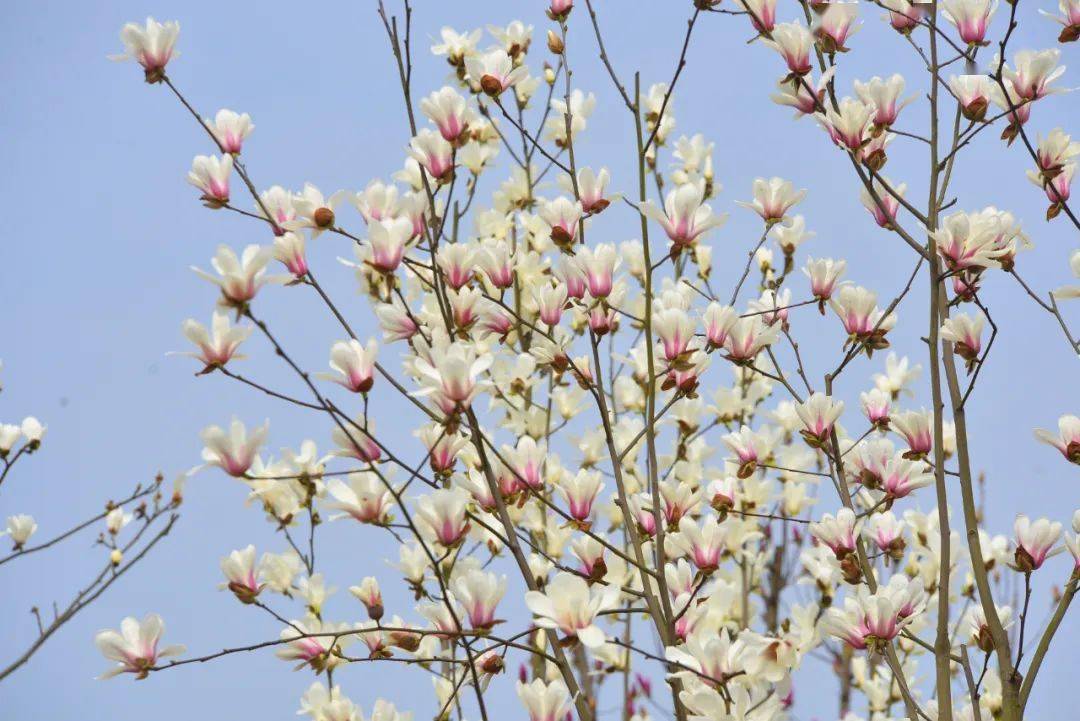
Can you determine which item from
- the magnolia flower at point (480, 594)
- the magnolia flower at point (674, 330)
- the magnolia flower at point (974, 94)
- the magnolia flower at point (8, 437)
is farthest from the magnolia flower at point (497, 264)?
the magnolia flower at point (8, 437)

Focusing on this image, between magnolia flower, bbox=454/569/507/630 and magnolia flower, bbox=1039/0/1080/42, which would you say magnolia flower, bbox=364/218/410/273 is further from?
magnolia flower, bbox=1039/0/1080/42

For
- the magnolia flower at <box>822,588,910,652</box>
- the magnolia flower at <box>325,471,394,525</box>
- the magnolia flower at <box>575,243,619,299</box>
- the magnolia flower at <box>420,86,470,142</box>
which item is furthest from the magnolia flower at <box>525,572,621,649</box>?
the magnolia flower at <box>420,86,470,142</box>

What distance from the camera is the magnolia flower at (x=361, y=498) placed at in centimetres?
137

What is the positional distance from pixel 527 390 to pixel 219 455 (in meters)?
1.28

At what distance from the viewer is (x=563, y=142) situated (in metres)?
2.81

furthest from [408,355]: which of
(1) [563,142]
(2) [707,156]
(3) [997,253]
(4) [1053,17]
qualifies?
(2) [707,156]

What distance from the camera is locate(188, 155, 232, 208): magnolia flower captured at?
1.55 meters

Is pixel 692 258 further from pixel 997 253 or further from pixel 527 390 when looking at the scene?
pixel 997 253

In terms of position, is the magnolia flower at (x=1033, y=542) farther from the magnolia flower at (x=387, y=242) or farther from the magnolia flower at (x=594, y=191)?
the magnolia flower at (x=387, y=242)

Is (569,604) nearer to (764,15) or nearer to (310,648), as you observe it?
(310,648)

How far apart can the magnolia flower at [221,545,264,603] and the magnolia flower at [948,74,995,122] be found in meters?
1.30

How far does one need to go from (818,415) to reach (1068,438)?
36 cm

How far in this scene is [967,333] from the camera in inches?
63.8

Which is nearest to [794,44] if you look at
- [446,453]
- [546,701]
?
[446,453]
